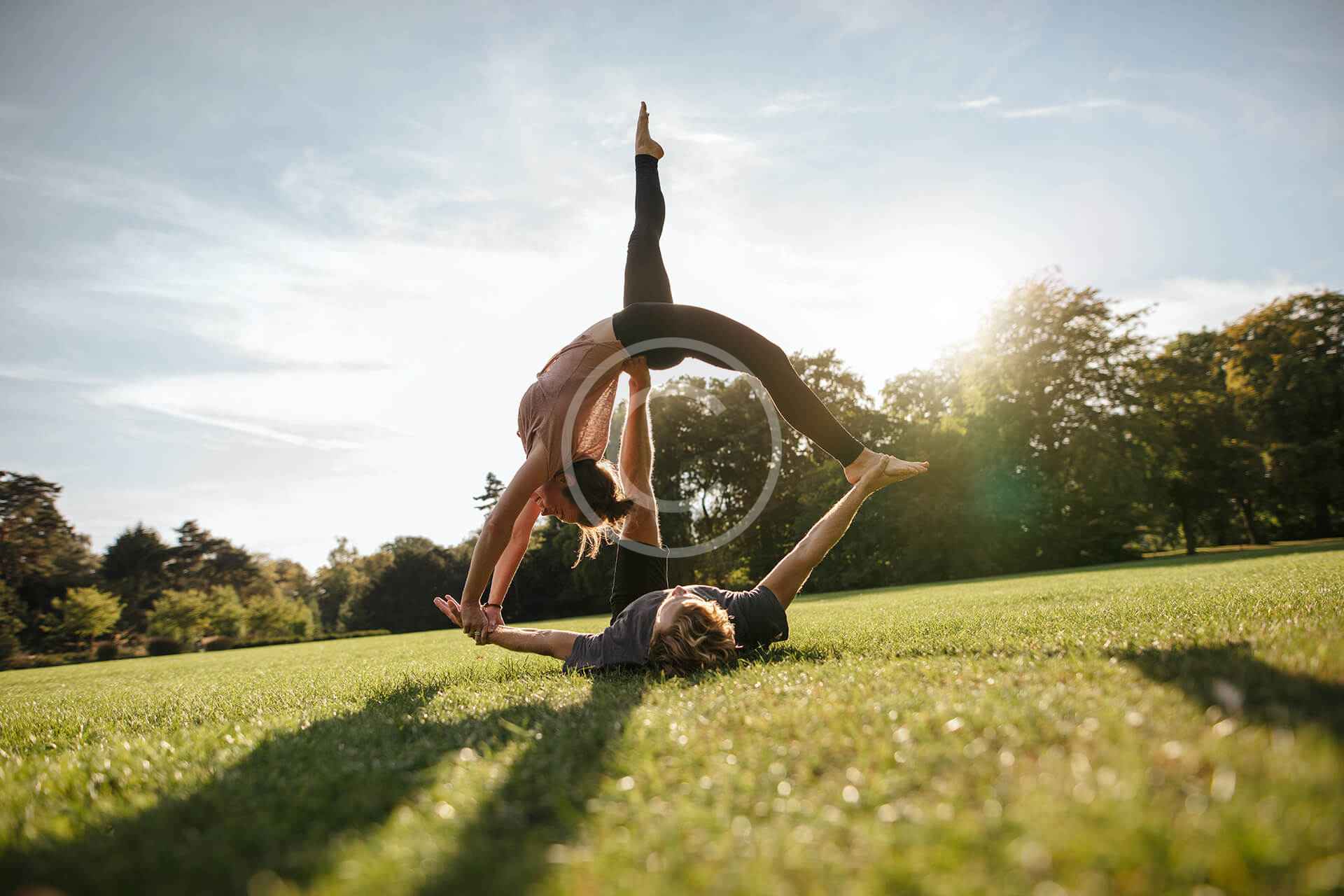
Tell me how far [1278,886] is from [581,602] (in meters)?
42.5

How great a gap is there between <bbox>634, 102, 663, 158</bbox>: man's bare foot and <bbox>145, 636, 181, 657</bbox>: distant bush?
31.7 m

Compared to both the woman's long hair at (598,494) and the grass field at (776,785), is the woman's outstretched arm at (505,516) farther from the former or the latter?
the grass field at (776,785)

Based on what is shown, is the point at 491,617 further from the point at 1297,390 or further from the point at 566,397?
the point at 1297,390

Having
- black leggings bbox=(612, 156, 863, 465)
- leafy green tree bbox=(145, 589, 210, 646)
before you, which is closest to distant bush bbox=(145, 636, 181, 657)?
leafy green tree bbox=(145, 589, 210, 646)

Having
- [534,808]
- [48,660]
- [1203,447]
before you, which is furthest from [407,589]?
[534,808]

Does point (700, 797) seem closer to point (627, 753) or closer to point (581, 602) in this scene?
point (627, 753)

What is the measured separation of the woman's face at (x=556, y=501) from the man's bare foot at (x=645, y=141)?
9.71 ft

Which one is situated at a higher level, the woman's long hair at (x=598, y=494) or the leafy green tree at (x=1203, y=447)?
the leafy green tree at (x=1203, y=447)

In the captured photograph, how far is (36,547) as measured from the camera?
3931cm

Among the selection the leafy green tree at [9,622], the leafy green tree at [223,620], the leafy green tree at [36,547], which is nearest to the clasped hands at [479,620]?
the leafy green tree at [9,622]

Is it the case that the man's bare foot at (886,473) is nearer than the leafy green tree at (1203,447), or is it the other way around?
the man's bare foot at (886,473)

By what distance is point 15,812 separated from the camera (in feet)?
6.16

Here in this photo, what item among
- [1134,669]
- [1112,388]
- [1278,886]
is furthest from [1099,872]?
[1112,388]

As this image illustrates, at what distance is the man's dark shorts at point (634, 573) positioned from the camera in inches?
201
